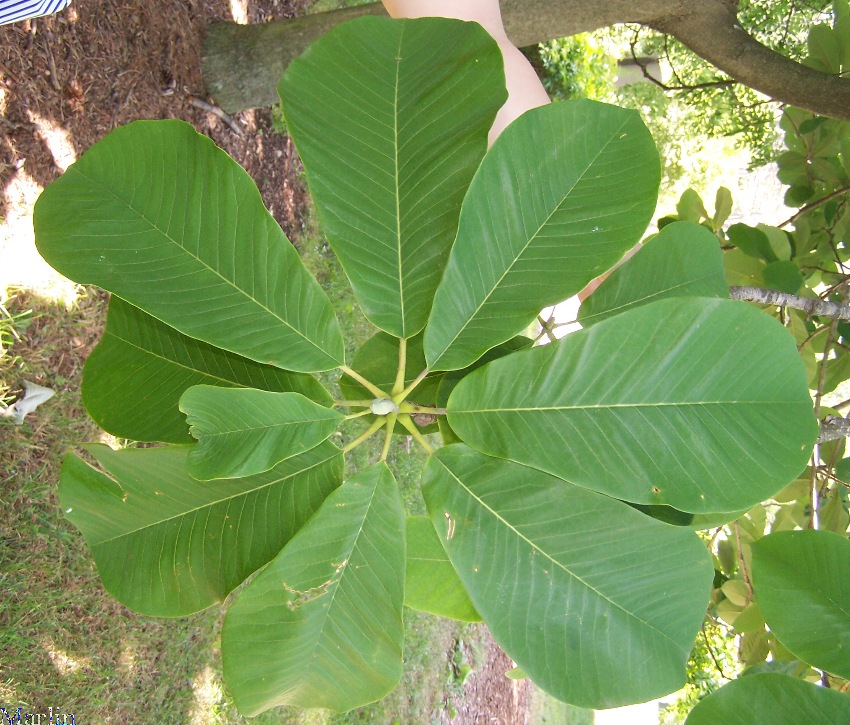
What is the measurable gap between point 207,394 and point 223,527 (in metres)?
0.26

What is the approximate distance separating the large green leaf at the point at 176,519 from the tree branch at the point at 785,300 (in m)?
0.97

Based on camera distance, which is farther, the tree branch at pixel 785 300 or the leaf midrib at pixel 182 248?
the tree branch at pixel 785 300

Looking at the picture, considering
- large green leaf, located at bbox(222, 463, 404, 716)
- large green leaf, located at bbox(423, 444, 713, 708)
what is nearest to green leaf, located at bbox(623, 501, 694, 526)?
large green leaf, located at bbox(423, 444, 713, 708)

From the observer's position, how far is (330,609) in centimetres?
108

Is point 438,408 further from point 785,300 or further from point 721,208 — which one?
point 721,208

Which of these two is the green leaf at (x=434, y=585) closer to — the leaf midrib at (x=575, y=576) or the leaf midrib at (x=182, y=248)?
the leaf midrib at (x=575, y=576)

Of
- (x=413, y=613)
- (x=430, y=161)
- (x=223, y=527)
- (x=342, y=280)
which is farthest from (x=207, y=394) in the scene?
(x=413, y=613)

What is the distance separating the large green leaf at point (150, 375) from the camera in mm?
1171

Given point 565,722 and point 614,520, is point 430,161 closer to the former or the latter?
point 614,520

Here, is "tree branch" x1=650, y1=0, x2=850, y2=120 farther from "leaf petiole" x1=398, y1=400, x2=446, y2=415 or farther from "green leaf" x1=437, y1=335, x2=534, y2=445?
"leaf petiole" x1=398, y1=400, x2=446, y2=415

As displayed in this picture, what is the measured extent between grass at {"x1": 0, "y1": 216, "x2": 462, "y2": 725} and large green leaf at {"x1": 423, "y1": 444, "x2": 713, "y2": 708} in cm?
178

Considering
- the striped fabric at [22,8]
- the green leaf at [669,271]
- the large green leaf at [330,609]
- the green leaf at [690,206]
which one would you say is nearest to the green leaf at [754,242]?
the green leaf at [690,206]

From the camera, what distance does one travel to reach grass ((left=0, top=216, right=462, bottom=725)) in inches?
88.4

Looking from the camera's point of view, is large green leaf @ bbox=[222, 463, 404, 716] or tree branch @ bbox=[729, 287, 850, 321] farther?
tree branch @ bbox=[729, 287, 850, 321]
